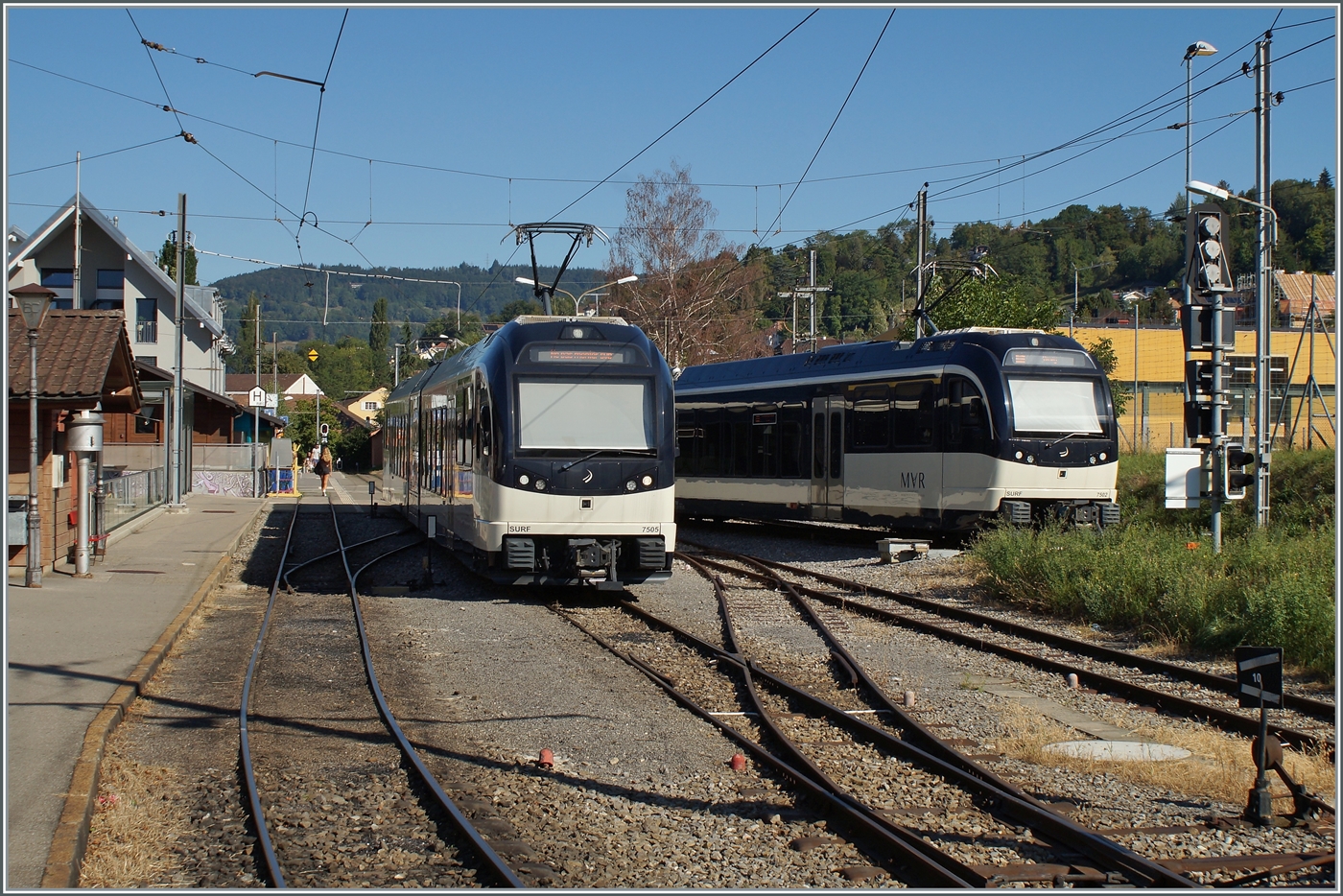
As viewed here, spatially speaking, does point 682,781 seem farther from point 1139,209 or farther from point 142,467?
point 1139,209

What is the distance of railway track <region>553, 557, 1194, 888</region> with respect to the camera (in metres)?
5.62

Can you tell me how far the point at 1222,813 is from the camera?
648 cm

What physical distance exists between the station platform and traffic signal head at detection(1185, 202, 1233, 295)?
34.8 feet

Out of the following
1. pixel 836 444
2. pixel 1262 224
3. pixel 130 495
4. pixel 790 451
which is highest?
pixel 1262 224

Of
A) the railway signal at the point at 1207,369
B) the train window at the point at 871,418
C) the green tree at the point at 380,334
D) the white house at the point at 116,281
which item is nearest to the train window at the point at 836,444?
the train window at the point at 871,418

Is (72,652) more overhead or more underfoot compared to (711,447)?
more underfoot

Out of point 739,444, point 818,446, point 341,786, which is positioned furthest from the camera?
point 739,444

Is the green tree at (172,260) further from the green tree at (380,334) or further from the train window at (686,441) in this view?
the green tree at (380,334)

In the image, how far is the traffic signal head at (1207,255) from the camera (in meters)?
12.6

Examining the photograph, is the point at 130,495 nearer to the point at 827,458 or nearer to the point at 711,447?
the point at 711,447

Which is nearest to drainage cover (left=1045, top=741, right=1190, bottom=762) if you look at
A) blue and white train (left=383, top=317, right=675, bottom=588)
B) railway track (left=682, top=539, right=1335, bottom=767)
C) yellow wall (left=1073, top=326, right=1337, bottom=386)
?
railway track (left=682, top=539, right=1335, bottom=767)

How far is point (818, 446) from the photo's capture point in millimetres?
22188

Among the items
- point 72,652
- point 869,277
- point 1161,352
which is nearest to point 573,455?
point 72,652

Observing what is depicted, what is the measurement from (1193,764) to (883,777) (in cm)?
190
